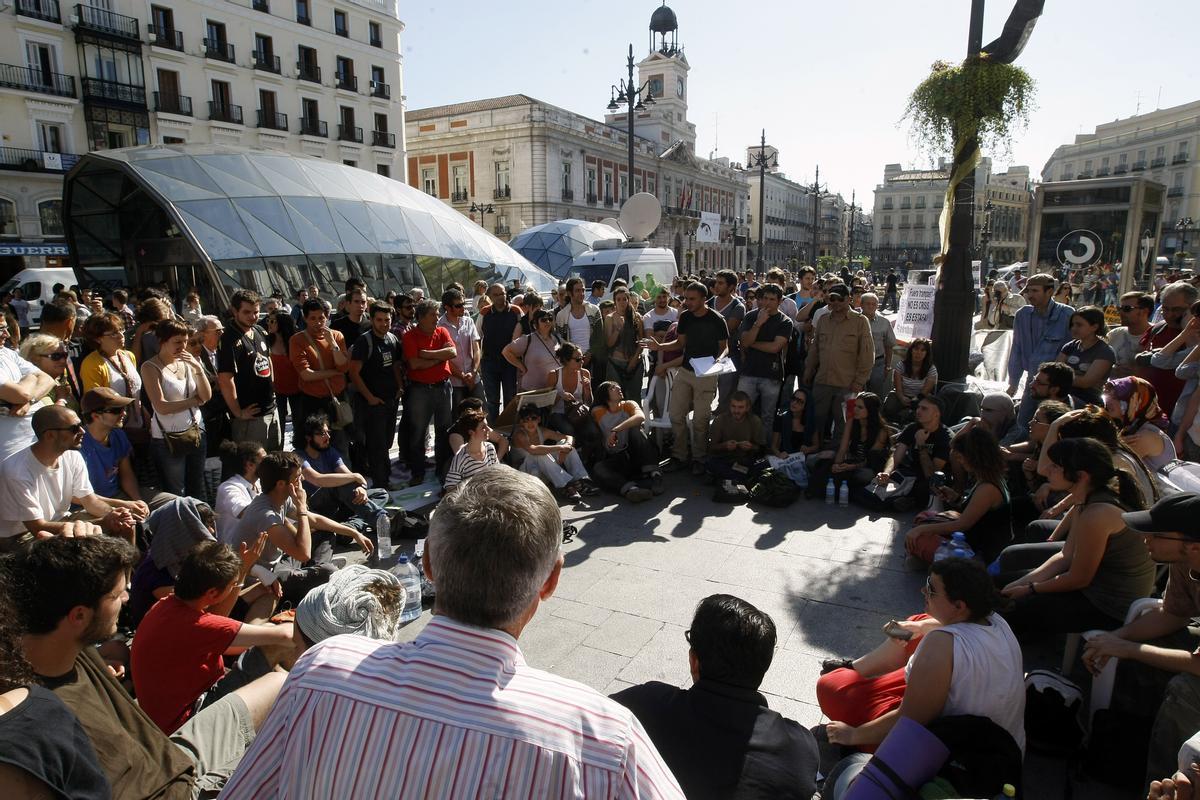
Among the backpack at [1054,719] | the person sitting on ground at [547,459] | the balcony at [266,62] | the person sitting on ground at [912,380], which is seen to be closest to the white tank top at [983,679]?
the backpack at [1054,719]

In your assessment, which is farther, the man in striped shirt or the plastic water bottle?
the plastic water bottle

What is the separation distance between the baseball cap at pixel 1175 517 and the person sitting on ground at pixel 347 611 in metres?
3.01

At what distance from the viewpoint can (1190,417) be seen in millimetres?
4941

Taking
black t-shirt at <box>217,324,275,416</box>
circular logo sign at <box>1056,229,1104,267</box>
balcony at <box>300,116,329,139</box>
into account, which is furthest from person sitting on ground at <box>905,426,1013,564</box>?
balcony at <box>300,116,329,139</box>

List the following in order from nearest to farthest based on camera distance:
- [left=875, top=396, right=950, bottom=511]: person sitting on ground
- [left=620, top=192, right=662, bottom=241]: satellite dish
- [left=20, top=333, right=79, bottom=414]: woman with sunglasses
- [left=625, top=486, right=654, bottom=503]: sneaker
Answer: [left=20, top=333, right=79, bottom=414]: woman with sunglasses → [left=875, top=396, right=950, bottom=511]: person sitting on ground → [left=625, top=486, right=654, bottom=503]: sneaker → [left=620, top=192, right=662, bottom=241]: satellite dish

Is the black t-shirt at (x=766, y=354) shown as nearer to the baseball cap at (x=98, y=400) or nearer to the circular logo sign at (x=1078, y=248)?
the baseball cap at (x=98, y=400)

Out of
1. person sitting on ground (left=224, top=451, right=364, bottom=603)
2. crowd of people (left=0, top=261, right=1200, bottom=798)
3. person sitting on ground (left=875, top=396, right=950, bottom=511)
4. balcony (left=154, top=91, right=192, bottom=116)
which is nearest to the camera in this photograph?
crowd of people (left=0, top=261, right=1200, bottom=798)

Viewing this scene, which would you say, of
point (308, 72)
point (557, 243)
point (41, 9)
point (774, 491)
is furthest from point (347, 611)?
point (308, 72)

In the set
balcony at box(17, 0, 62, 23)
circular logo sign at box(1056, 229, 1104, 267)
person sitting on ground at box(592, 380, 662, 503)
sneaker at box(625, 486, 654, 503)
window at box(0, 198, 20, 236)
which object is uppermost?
balcony at box(17, 0, 62, 23)

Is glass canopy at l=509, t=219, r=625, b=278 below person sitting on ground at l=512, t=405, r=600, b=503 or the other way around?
the other way around

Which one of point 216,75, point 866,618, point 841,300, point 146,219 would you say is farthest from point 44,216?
point 866,618

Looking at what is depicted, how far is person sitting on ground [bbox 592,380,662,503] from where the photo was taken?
641 centimetres

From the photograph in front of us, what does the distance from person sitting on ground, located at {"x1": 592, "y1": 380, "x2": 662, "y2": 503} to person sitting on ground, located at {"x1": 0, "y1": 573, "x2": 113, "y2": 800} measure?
4.71 metres

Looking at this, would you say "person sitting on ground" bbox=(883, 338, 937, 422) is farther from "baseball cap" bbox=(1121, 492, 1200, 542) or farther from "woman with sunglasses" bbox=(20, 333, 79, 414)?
"woman with sunglasses" bbox=(20, 333, 79, 414)
